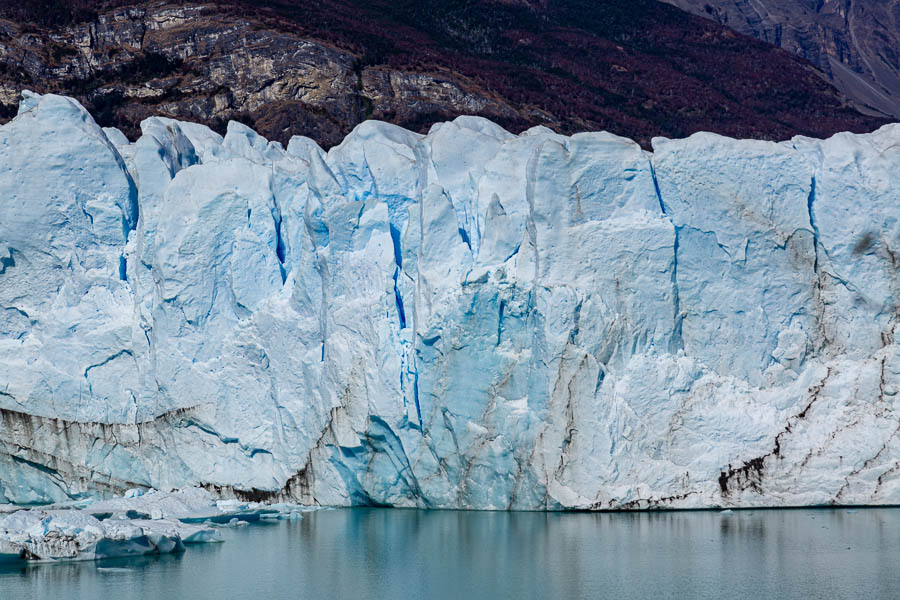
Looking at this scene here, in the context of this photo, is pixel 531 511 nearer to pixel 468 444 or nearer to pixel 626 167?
pixel 468 444

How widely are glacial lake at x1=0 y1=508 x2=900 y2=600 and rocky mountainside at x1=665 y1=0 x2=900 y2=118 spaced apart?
306 ft

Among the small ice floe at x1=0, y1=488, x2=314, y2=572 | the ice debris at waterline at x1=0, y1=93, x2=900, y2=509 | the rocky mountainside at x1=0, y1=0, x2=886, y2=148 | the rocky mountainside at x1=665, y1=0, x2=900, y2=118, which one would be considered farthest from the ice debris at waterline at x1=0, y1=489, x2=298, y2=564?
the rocky mountainside at x1=665, y1=0, x2=900, y2=118

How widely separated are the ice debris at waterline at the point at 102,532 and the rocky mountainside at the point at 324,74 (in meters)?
32.3

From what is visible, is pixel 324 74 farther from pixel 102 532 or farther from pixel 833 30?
pixel 833 30

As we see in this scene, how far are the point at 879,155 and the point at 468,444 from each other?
7.68m

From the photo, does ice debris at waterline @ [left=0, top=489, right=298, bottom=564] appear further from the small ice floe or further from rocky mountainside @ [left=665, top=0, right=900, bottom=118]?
rocky mountainside @ [left=665, top=0, right=900, bottom=118]

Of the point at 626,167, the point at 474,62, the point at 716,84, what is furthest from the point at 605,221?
the point at 716,84

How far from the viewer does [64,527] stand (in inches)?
638

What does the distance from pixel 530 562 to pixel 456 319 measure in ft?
16.2

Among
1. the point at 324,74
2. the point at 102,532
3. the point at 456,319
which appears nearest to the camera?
the point at 102,532

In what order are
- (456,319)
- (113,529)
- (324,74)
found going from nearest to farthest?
1. (113,529)
2. (456,319)
3. (324,74)

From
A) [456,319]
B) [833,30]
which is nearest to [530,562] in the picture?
[456,319]

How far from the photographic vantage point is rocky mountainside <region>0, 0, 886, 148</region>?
5178 cm

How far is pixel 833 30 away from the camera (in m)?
117
